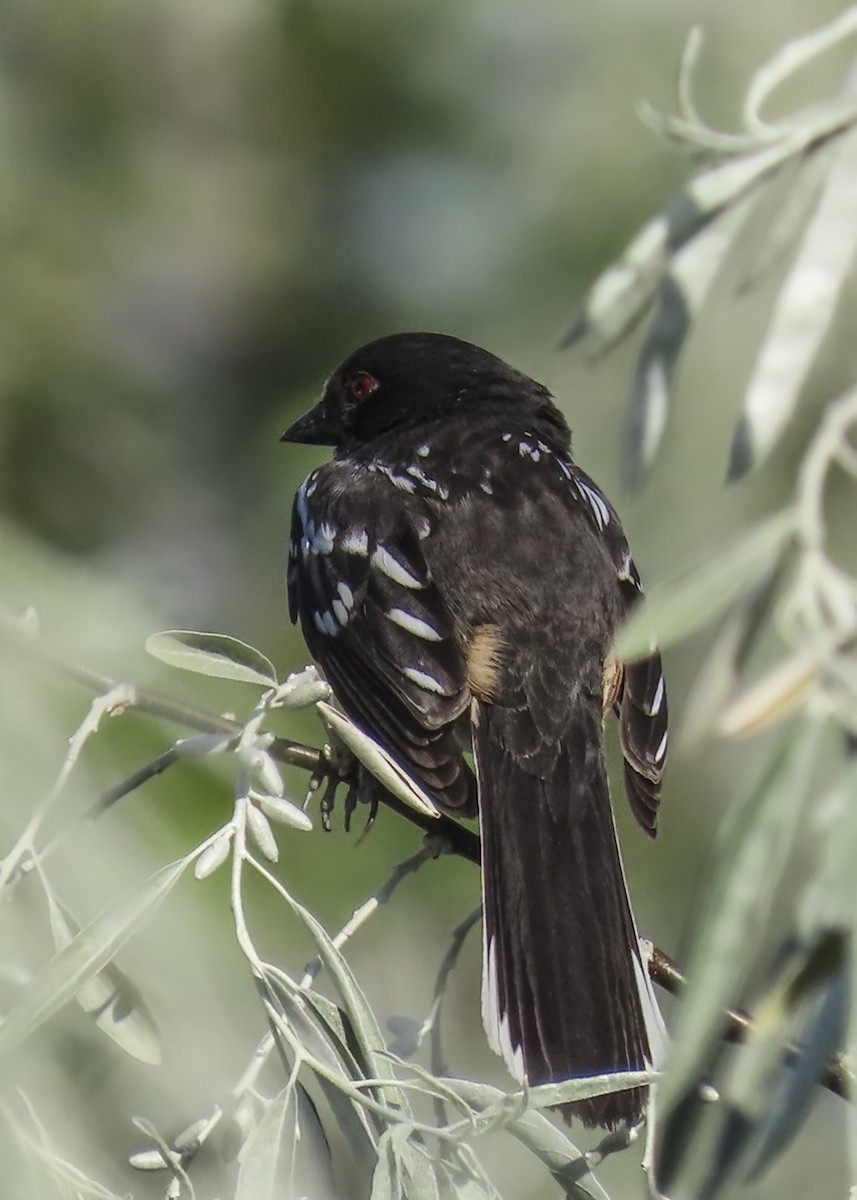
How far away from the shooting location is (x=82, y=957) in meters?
1.81

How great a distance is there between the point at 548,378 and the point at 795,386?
13.6 ft

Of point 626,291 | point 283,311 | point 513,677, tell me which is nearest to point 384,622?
point 513,677

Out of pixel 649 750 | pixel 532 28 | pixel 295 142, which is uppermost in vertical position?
pixel 295 142

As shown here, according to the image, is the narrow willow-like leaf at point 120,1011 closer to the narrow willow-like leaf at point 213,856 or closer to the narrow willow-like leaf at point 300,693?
the narrow willow-like leaf at point 213,856

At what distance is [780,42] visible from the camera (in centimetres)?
486

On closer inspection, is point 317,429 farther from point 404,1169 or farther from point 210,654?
point 404,1169

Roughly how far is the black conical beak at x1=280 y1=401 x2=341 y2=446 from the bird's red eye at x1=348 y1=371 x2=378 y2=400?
0.10 meters

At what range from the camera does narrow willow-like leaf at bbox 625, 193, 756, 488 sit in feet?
4.82

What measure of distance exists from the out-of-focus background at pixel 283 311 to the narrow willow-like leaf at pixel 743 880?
1.20m

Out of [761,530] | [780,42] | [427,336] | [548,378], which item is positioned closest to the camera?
[761,530]

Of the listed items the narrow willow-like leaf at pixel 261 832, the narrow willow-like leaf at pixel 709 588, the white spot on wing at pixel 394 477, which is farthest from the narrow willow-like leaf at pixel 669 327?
the white spot on wing at pixel 394 477

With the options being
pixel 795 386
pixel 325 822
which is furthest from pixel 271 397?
pixel 795 386

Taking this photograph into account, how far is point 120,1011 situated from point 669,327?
1.15 m

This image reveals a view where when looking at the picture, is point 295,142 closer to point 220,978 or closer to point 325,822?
point 325,822
